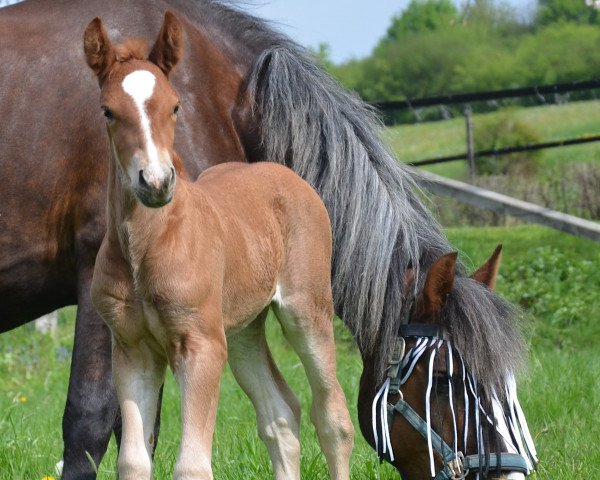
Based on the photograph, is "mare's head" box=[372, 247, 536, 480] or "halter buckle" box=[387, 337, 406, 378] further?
"halter buckle" box=[387, 337, 406, 378]

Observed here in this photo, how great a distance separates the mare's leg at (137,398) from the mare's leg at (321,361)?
0.58 m

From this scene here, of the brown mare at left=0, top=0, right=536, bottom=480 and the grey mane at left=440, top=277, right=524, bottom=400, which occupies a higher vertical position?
the brown mare at left=0, top=0, right=536, bottom=480

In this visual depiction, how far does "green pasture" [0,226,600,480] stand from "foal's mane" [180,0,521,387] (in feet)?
1.02

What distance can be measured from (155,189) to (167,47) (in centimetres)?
61

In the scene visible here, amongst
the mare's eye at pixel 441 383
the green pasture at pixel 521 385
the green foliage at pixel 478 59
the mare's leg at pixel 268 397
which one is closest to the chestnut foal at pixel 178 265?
the mare's leg at pixel 268 397

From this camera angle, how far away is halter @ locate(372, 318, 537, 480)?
12.5ft

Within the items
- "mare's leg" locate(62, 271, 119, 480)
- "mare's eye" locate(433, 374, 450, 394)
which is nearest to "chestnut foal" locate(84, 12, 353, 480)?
"mare's eye" locate(433, 374, 450, 394)

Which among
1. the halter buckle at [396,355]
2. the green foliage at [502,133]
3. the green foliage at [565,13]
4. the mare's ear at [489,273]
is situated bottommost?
the halter buckle at [396,355]

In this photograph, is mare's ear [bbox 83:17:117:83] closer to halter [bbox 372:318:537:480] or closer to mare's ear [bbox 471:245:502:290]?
halter [bbox 372:318:537:480]

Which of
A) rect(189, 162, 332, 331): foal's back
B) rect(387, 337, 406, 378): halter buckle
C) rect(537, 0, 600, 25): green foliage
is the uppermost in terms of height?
rect(537, 0, 600, 25): green foliage

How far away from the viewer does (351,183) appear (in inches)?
169

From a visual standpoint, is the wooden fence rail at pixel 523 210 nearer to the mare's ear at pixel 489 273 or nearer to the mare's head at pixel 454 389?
the mare's ear at pixel 489 273

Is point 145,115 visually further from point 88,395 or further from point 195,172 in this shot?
point 88,395

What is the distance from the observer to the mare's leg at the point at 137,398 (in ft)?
10.2
